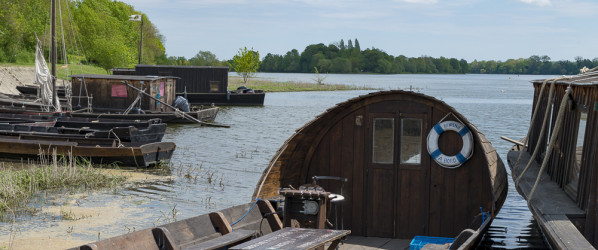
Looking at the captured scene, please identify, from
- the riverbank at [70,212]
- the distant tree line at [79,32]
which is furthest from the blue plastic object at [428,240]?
the distant tree line at [79,32]

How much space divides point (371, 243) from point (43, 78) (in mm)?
23874

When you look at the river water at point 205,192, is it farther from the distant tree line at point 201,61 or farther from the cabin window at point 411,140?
the distant tree line at point 201,61

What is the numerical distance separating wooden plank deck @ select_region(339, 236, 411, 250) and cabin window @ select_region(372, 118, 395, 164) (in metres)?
1.30

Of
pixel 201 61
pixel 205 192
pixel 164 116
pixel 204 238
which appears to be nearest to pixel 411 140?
pixel 204 238

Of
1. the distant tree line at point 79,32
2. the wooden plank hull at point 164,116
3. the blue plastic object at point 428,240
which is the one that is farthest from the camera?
the distant tree line at point 79,32

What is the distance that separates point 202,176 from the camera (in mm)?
20969

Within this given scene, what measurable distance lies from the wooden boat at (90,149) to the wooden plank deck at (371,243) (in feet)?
37.0

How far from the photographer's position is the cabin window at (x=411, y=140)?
35.7 feet

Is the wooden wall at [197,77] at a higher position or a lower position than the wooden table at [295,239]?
higher

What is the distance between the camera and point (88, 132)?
75.6 feet

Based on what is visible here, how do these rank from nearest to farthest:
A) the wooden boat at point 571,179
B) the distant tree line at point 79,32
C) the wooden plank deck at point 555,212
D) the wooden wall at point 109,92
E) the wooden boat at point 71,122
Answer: the wooden plank deck at point 555,212 < the wooden boat at point 571,179 < the wooden boat at point 71,122 < the wooden wall at point 109,92 < the distant tree line at point 79,32

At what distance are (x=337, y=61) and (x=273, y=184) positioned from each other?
180 metres

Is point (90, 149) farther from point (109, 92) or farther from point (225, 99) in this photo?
point (225, 99)

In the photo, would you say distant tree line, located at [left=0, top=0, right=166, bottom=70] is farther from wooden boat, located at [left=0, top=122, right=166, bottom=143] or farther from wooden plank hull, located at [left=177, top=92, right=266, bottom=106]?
wooden boat, located at [left=0, top=122, right=166, bottom=143]
